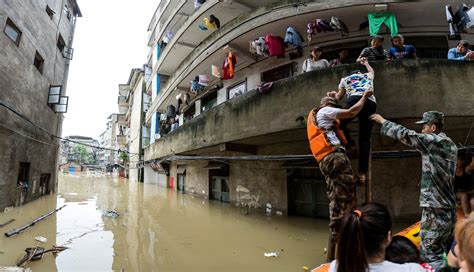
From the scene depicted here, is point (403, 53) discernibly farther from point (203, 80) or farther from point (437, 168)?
point (203, 80)

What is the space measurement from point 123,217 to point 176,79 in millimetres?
7786

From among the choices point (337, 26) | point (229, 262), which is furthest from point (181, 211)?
point (337, 26)

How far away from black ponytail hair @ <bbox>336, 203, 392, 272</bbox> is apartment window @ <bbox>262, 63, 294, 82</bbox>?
26.6ft

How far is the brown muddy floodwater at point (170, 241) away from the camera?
4781 millimetres

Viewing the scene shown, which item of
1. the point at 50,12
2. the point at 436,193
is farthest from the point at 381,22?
the point at 50,12

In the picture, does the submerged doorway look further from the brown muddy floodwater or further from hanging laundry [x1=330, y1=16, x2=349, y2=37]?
hanging laundry [x1=330, y1=16, x2=349, y2=37]

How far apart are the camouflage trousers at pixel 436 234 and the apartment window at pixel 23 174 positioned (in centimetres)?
1249

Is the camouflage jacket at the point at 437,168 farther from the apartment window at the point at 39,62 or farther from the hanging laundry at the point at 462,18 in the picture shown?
the apartment window at the point at 39,62

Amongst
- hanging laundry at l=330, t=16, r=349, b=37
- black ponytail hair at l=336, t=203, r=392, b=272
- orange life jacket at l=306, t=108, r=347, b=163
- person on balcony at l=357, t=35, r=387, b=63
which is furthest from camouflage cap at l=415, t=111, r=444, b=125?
hanging laundry at l=330, t=16, r=349, b=37

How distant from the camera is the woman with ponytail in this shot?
4.68ft

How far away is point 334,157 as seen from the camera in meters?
2.89

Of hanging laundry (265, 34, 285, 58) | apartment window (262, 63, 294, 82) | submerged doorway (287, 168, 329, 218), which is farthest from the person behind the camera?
apartment window (262, 63, 294, 82)

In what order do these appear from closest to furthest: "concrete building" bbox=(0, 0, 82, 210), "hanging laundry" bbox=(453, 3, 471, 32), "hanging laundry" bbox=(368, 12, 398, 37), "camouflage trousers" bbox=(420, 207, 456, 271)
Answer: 1. "camouflage trousers" bbox=(420, 207, 456, 271)
2. "hanging laundry" bbox=(453, 3, 471, 32)
3. "hanging laundry" bbox=(368, 12, 398, 37)
4. "concrete building" bbox=(0, 0, 82, 210)

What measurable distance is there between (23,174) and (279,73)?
35.1ft
